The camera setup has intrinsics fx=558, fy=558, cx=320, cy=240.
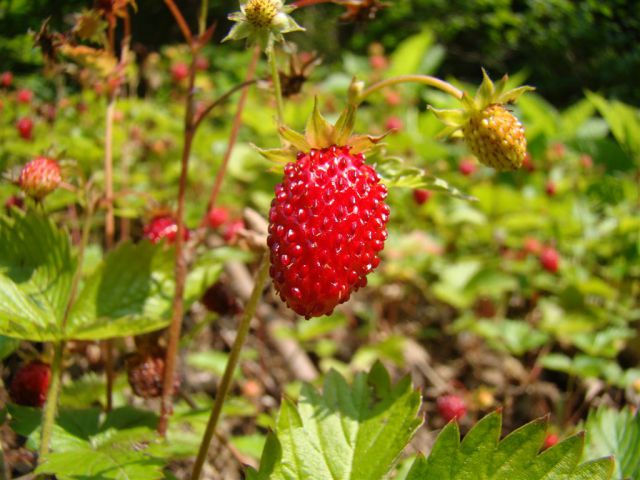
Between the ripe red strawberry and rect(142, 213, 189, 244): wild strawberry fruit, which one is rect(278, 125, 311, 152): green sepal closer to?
the ripe red strawberry

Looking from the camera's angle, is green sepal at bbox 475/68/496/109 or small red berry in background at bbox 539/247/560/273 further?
small red berry in background at bbox 539/247/560/273

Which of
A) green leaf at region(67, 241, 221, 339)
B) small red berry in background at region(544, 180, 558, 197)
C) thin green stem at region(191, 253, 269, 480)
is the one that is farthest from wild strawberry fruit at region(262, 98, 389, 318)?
small red berry in background at region(544, 180, 558, 197)

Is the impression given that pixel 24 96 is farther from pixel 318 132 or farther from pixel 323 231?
pixel 323 231

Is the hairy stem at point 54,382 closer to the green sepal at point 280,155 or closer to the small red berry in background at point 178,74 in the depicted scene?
the green sepal at point 280,155

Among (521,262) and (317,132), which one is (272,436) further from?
(521,262)

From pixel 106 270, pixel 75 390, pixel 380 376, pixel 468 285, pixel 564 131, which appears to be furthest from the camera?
pixel 564 131

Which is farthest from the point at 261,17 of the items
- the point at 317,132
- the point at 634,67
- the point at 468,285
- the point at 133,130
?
the point at 634,67

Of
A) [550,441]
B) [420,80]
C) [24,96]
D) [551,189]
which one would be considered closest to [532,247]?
[551,189]
